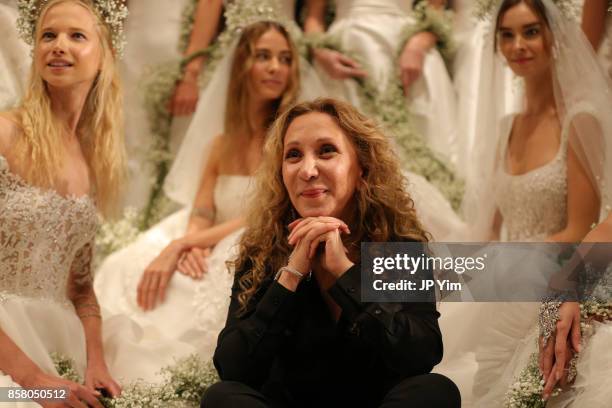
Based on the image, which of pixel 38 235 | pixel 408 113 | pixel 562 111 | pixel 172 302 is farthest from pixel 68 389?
pixel 408 113

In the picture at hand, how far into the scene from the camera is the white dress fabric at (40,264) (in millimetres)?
2541

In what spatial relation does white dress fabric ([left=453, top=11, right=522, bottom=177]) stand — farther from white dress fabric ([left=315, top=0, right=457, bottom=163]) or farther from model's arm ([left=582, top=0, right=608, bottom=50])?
model's arm ([left=582, top=0, right=608, bottom=50])

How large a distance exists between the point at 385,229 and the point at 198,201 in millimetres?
1324

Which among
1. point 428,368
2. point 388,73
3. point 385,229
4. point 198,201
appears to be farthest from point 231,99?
point 428,368

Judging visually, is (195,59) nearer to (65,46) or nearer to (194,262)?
(194,262)

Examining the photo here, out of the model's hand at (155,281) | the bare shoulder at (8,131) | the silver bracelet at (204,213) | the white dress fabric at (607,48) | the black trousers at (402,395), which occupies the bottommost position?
the black trousers at (402,395)

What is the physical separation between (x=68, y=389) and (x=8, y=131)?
0.79 metres

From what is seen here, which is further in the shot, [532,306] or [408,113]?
[408,113]

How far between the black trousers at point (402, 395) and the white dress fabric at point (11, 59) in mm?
1223

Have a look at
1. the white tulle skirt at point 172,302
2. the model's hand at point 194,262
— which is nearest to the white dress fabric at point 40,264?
the white tulle skirt at point 172,302

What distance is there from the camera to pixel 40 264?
2652 mm

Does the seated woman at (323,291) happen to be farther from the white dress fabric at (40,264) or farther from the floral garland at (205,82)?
the floral garland at (205,82)

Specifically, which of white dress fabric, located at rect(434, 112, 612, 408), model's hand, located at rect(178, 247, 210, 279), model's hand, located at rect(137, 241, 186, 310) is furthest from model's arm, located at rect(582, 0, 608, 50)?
model's hand, located at rect(137, 241, 186, 310)

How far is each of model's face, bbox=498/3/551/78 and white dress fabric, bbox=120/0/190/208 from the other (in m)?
1.56
